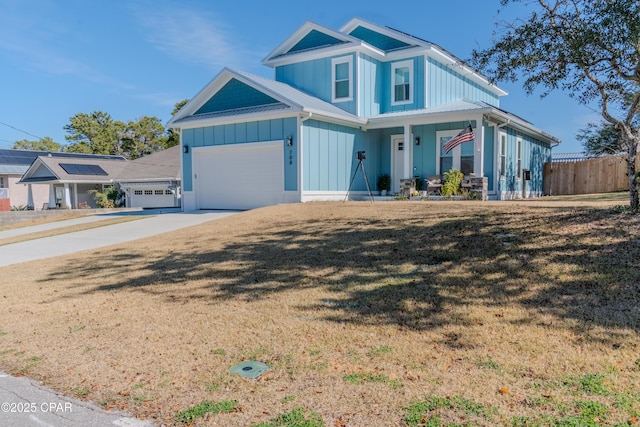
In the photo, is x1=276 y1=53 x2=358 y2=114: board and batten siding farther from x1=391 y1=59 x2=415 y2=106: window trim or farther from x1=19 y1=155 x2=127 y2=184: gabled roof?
x1=19 y1=155 x2=127 y2=184: gabled roof

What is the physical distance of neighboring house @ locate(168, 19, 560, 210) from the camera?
15.0m

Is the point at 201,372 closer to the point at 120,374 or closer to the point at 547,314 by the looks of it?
the point at 120,374

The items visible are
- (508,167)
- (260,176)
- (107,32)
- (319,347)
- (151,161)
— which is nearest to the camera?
(319,347)

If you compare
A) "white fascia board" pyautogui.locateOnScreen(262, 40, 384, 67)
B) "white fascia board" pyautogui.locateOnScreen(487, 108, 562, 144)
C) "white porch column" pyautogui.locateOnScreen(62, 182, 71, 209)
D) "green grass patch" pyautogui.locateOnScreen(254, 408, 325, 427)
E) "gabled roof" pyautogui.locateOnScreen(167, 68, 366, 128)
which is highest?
"white fascia board" pyautogui.locateOnScreen(262, 40, 384, 67)

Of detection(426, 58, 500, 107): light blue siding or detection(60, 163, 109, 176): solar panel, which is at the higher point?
detection(426, 58, 500, 107): light blue siding

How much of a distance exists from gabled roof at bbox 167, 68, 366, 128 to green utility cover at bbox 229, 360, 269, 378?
1116 cm

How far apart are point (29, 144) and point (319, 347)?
2662 inches

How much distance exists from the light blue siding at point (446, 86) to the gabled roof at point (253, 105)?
3.37 meters

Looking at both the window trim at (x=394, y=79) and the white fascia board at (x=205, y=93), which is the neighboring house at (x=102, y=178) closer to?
the white fascia board at (x=205, y=93)

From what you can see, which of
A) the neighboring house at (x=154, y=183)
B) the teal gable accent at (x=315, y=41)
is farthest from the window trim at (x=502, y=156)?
the neighboring house at (x=154, y=183)

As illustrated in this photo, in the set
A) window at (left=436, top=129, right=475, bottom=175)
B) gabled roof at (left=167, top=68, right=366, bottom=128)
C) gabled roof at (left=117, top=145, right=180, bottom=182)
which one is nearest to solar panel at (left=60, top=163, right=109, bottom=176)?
gabled roof at (left=117, top=145, right=180, bottom=182)

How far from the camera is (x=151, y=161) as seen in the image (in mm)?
28172

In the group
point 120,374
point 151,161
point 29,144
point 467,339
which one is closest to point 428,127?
point 467,339

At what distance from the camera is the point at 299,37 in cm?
1836
